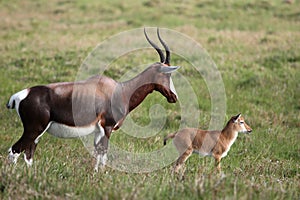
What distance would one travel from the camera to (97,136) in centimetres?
702

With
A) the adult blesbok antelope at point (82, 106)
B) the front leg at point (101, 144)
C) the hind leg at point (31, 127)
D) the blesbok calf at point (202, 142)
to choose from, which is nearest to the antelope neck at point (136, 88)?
the adult blesbok antelope at point (82, 106)

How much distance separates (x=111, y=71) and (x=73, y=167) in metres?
8.16

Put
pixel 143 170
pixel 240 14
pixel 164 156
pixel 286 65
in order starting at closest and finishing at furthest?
pixel 143 170 < pixel 164 156 < pixel 286 65 < pixel 240 14

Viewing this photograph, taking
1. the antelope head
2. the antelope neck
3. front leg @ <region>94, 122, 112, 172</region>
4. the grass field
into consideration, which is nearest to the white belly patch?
front leg @ <region>94, 122, 112, 172</region>

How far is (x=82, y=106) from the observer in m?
6.85

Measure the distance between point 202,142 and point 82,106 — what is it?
2.03m

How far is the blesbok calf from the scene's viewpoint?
7.78 meters

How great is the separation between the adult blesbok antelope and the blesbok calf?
33.9 inches

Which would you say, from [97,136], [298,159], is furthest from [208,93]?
[97,136]

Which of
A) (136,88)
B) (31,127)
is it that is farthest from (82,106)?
(136,88)

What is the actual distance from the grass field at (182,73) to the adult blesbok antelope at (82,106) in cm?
36

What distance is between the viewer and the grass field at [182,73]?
545 centimetres

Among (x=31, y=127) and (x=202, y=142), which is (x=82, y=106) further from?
(x=202, y=142)

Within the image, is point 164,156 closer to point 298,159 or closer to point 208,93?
point 298,159
